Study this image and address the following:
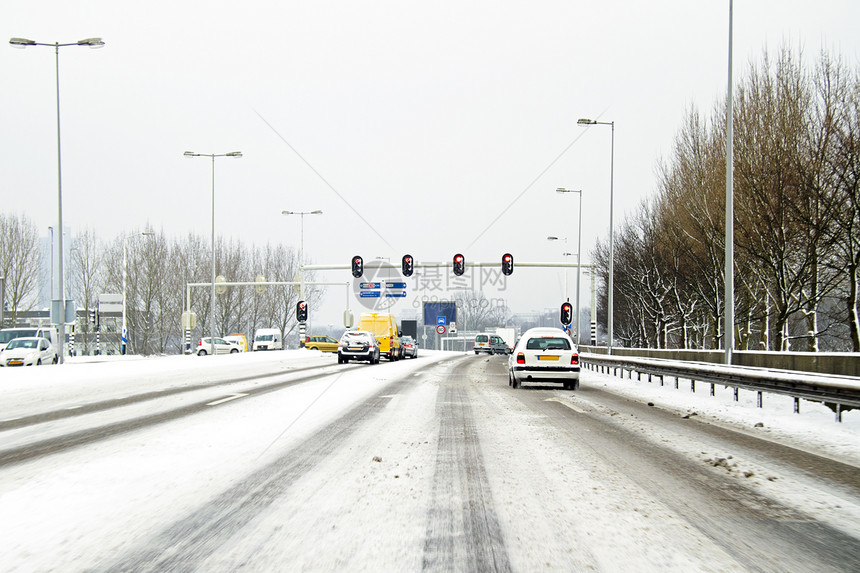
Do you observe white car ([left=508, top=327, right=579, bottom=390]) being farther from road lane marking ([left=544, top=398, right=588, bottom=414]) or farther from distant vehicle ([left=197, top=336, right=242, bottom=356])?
distant vehicle ([left=197, top=336, right=242, bottom=356])

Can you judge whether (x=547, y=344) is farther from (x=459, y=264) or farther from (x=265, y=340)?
(x=265, y=340)

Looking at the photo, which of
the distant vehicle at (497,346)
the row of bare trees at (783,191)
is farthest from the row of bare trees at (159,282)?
the row of bare trees at (783,191)

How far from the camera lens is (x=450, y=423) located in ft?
36.0

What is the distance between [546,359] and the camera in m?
19.1

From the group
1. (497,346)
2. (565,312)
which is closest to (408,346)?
(565,312)

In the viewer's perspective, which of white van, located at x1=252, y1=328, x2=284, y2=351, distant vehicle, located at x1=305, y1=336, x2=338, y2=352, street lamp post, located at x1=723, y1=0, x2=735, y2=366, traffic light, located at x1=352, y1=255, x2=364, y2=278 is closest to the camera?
street lamp post, located at x1=723, y1=0, x2=735, y2=366

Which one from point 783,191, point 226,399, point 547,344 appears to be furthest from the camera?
point 783,191

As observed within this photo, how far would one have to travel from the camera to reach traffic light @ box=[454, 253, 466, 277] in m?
39.6

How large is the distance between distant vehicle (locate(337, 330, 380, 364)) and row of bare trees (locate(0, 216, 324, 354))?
35526mm

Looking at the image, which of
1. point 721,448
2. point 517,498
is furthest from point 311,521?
point 721,448

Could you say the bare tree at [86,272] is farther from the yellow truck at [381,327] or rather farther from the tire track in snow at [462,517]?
the tire track in snow at [462,517]

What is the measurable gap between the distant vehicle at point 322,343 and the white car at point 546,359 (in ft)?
154

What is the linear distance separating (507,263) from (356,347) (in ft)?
36.6

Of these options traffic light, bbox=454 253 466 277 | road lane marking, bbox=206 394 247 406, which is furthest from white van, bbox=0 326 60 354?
road lane marking, bbox=206 394 247 406
